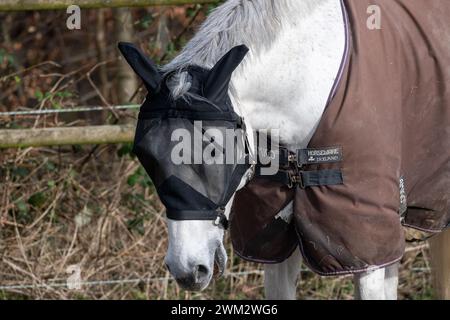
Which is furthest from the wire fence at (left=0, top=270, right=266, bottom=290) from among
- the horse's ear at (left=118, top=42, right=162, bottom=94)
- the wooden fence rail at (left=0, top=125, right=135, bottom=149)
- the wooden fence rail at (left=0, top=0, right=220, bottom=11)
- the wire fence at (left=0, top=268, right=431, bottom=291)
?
the horse's ear at (left=118, top=42, right=162, bottom=94)

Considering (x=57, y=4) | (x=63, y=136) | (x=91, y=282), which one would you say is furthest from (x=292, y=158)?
(x=91, y=282)

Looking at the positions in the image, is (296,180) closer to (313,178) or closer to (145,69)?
(313,178)

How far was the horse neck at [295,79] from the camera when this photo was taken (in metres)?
2.69

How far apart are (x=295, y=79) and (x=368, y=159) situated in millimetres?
331

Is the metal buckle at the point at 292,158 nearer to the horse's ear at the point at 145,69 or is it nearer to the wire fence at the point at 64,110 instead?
the horse's ear at the point at 145,69

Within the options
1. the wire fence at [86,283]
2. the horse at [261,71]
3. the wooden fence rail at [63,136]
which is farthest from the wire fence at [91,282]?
the horse at [261,71]

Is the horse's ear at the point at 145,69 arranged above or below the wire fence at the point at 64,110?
above

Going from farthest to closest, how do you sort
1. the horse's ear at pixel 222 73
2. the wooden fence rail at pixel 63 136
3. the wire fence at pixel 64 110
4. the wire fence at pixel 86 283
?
the wire fence at pixel 86 283 < the wire fence at pixel 64 110 < the wooden fence rail at pixel 63 136 < the horse's ear at pixel 222 73

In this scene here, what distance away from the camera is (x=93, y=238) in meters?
4.32

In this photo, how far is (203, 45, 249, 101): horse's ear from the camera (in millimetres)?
2482

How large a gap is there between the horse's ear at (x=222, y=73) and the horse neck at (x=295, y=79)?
6.2 inches

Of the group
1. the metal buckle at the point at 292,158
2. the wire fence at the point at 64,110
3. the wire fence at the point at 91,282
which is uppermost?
the wire fence at the point at 64,110

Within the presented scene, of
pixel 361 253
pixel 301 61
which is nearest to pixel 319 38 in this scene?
pixel 301 61
